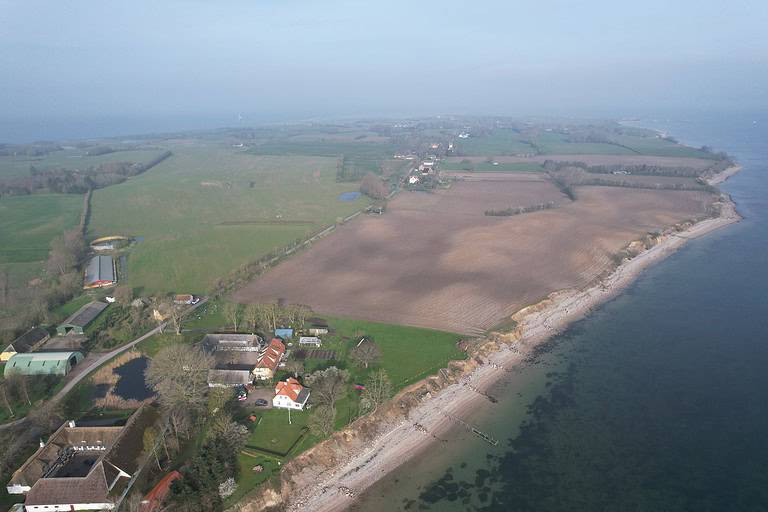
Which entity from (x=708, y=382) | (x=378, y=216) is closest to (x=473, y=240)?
(x=378, y=216)

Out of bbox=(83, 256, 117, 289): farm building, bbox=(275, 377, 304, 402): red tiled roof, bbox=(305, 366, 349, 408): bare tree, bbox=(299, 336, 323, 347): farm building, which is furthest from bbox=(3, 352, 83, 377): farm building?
bbox=(305, 366, 349, 408): bare tree

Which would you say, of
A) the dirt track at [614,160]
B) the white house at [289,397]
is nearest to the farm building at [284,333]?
the white house at [289,397]

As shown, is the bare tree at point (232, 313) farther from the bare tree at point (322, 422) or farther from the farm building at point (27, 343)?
the farm building at point (27, 343)

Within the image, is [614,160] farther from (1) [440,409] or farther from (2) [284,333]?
(2) [284,333]

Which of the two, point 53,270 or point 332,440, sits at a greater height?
point 53,270

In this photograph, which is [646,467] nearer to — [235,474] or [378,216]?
[235,474]

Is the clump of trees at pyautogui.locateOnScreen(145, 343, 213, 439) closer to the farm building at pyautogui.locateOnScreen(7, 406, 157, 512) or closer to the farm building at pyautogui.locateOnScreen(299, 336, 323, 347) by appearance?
the farm building at pyautogui.locateOnScreen(7, 406, 157, 512)

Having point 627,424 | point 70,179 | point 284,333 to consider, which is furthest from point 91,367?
point 70,179
